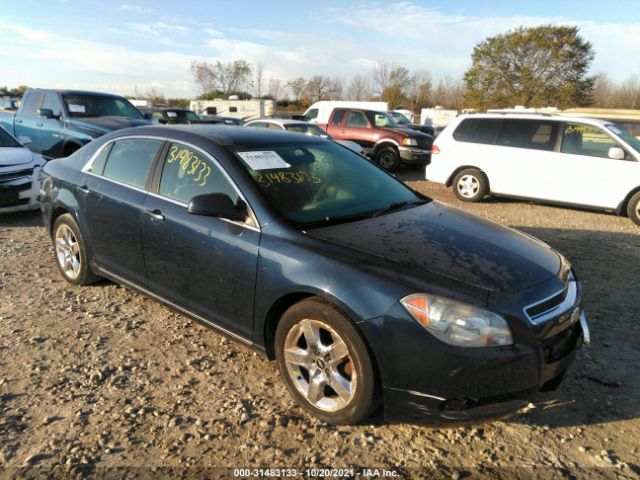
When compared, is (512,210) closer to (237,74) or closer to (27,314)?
(27,314)

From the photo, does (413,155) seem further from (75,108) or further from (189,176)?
(189,176)

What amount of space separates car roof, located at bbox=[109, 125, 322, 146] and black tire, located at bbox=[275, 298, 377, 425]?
1385mm

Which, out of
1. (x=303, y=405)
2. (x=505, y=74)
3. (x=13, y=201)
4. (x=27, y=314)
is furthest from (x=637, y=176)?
(x=505, y=74)

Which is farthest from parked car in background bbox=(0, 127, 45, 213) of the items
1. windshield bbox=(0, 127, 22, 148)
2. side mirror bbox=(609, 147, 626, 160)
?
side mirror bbox=(609, 147, 626, 160)

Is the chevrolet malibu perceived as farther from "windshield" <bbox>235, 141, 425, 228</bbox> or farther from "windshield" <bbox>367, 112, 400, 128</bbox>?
"windshield" <bbox>367, 112, 400, 128</bbox>

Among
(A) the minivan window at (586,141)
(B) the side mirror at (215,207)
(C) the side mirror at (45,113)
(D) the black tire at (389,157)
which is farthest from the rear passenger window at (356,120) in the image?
(B) the side mirror at (215,207)

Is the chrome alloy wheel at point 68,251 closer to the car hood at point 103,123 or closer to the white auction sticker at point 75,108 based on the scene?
the car hood at point 103,123

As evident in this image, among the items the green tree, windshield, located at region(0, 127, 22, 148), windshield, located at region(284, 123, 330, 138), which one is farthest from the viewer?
the green tree

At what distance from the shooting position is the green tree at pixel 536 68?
3406cm

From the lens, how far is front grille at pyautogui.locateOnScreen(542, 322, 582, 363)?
7.90ft

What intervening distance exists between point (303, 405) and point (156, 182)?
1932mm

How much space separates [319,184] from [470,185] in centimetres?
658

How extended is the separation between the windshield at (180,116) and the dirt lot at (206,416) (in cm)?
1190

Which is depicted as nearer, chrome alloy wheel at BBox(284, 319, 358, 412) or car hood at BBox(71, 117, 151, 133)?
chrome alloy wheel at BBox(284, 319, 358, 412)
